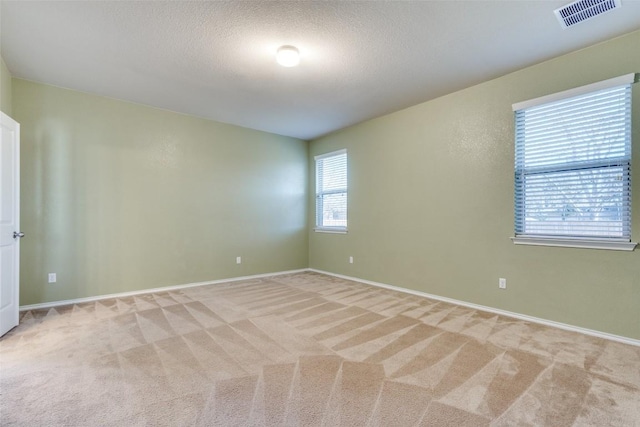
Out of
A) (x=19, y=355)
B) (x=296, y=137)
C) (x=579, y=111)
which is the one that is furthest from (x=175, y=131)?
(x=579, y=111)

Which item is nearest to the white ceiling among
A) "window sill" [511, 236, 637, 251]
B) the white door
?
the white door

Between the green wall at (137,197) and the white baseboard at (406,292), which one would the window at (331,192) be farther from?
the white baseboard at (406,292)

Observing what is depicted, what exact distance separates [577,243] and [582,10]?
1.97 metres

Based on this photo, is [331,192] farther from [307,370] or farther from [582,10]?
[582,10]

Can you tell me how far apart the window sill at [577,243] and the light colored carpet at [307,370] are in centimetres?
83

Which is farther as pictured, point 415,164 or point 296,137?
point 296,137

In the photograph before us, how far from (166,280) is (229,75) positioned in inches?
120

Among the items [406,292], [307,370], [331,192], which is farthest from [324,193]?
[307,370]

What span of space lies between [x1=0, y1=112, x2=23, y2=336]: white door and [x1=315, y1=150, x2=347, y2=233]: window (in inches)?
164

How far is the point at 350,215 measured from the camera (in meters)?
5.17

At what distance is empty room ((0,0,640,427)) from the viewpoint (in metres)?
1.92

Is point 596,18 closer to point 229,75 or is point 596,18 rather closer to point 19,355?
point 229,75

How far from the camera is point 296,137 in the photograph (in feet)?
19.2

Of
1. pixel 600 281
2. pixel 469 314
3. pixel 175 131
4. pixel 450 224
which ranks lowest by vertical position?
pixel 469 314
